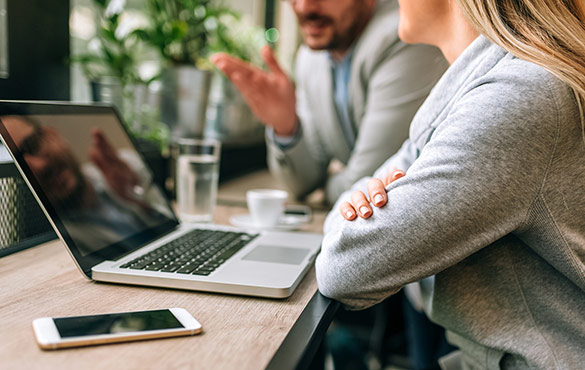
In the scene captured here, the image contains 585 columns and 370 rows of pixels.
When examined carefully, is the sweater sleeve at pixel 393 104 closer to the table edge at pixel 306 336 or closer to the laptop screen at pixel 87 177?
the laptop screen at pixel 87 177

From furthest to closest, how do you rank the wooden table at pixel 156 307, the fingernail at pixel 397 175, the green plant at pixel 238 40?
the green plant at pixel 238 40 → the fingernail at pixel 397 175 → the wooden table at pixel 156 307

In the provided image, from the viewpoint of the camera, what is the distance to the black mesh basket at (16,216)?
0.84 metres

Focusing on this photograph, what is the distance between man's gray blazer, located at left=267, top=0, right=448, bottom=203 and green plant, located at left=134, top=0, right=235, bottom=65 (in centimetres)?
39

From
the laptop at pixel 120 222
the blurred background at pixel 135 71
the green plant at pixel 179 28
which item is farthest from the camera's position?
the green plant at pixel 179 28

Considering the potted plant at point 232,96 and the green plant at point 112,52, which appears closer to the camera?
the green plant at point 112,52

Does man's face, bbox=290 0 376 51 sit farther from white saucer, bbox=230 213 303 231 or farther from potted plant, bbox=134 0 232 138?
white saucer, bbox=230 213 303 231

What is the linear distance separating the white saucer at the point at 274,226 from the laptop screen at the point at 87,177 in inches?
6.5

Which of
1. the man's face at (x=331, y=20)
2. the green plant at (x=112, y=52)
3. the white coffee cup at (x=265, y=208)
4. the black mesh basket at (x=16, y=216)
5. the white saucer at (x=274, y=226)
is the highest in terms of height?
the man's face at (x=331, y=20)

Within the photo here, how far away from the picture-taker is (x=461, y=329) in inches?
31.1

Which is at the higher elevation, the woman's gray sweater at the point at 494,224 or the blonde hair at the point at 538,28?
the blonde hair at the point at 538,28

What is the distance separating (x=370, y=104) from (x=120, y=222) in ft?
2.84

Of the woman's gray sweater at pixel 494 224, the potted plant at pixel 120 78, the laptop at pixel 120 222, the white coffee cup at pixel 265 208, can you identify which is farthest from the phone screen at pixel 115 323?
the potted plant at pixel 120 78

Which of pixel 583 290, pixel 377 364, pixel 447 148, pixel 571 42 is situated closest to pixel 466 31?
pixel 571 42

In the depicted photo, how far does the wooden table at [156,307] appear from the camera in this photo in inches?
19.8
